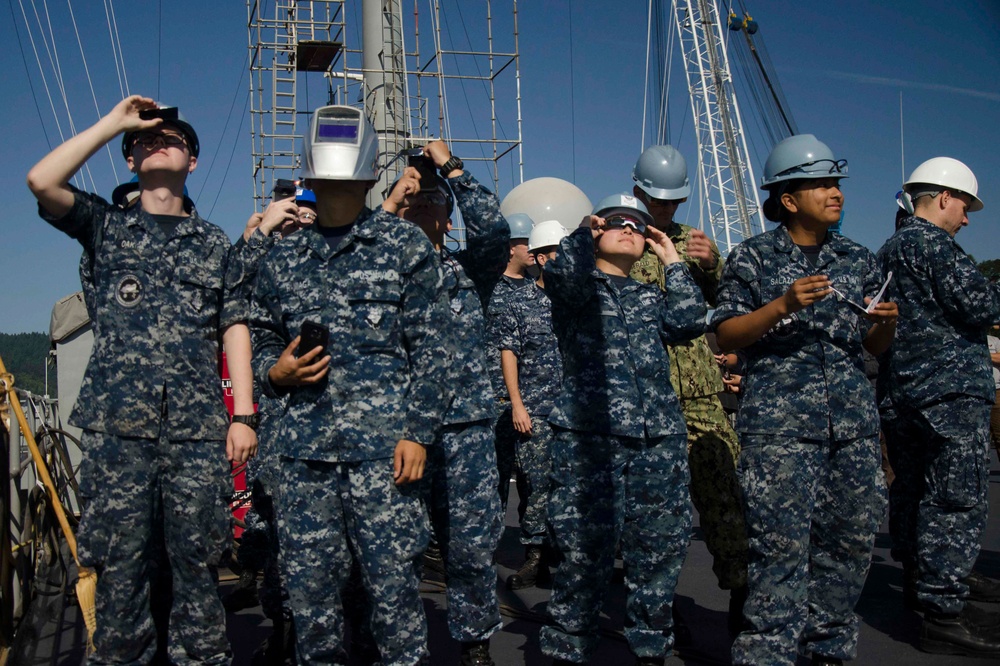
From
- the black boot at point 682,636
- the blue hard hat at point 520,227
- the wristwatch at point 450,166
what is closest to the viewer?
the wristwatch at point 450,166

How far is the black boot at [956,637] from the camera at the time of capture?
14.5 feet

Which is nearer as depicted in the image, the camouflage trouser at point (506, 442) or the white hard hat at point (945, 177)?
the white hard hat at point (945, 177)

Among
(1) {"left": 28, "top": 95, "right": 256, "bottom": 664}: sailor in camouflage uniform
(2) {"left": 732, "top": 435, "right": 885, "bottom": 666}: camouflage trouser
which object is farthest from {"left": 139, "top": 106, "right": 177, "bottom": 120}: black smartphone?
(2) {"left": 732, "top": 435, "right": 885, "bottom": 666}: camouflage trouser

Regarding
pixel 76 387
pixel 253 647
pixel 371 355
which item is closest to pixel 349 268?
pixel 371 355

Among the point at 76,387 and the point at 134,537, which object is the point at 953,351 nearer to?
the point at 134,537

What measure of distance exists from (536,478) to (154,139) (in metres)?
3.56

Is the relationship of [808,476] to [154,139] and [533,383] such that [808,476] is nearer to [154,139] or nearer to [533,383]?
[533,383]

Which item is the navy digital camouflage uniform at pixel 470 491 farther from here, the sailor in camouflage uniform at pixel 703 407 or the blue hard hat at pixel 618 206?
the sailor in camouflage uniform at pixel 703 407

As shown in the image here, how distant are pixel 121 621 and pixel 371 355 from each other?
1401 millimetres

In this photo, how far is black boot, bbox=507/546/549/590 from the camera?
20.0 ft

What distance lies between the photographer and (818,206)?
4.00 meters

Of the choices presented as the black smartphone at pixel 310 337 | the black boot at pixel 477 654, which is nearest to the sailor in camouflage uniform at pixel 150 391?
the black smartphone at pixel 310 337

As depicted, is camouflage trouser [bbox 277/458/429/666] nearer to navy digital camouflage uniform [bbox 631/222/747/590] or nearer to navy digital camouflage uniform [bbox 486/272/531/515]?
navy digital camouflage uniform [bbox 631/222/747/590]

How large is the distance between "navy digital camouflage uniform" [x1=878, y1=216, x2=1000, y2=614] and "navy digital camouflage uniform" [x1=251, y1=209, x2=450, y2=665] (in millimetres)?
2841
